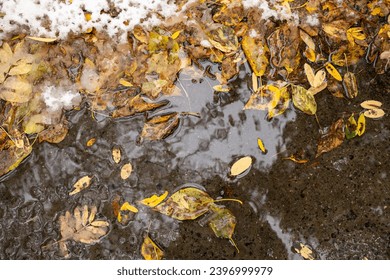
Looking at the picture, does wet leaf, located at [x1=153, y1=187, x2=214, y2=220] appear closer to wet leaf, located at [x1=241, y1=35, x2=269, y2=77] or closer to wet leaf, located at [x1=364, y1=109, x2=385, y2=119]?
wet leaf, located at [x1=241, y1=35, x2=269, y2=77]

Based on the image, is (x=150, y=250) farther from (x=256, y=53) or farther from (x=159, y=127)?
(x=256, y=53)

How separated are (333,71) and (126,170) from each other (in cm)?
110

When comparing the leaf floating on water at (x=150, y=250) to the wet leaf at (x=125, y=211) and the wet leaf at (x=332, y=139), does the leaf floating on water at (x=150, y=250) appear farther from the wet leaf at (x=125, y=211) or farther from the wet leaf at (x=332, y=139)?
the wet leaf at (x=332, y=139)

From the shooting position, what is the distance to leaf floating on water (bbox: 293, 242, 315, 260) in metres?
1.91

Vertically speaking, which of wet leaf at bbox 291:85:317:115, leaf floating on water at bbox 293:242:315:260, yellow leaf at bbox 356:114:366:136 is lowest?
leaf floating on water at bbox 293:242:315:260

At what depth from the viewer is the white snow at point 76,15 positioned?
72.2 inches

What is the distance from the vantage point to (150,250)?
191cm

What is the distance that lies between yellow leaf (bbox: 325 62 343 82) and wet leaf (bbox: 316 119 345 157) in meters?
0.21

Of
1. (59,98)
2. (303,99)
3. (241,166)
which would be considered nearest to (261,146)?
(241,166)

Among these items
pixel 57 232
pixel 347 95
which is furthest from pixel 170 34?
pixel 57 232

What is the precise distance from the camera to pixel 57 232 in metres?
1.89

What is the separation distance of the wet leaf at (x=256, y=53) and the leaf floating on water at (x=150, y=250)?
945 millimetres

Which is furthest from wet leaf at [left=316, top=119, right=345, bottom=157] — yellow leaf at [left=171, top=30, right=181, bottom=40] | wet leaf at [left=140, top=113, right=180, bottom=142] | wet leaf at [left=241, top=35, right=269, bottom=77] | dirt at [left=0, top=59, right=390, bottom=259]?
yellow leaf at [left=171, top=30, right=181, bottom=40]
